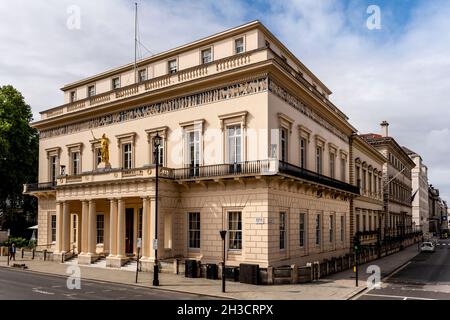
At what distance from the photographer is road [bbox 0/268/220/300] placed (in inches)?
766

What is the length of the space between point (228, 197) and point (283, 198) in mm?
3355

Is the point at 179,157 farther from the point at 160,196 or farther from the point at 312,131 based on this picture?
the point at 312,131

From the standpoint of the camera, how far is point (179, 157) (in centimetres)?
3027

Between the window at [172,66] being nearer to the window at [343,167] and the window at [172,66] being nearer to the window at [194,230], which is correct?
the window at [194,230]

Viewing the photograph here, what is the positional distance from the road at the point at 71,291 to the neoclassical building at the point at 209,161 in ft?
9.78

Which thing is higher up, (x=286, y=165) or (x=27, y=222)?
(x=286, y=165)

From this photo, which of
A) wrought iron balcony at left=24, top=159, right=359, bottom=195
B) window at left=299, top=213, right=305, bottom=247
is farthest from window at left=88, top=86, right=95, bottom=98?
window at left=299, top=213, right=305, bottom=247

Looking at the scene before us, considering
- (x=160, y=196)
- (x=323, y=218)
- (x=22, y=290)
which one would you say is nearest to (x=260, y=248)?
(x=160, y=196)

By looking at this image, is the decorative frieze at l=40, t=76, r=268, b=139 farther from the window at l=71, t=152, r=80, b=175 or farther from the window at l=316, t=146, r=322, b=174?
the window at l=316, t=146, r=322, b=174

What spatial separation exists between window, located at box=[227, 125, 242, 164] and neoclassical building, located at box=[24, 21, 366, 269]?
0.07 meters

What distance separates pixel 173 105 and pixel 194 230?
8.58 metres

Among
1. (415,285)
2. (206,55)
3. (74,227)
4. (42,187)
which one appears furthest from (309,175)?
(42,187)

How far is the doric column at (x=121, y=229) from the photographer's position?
98.0 ft

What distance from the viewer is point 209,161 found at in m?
28.6
